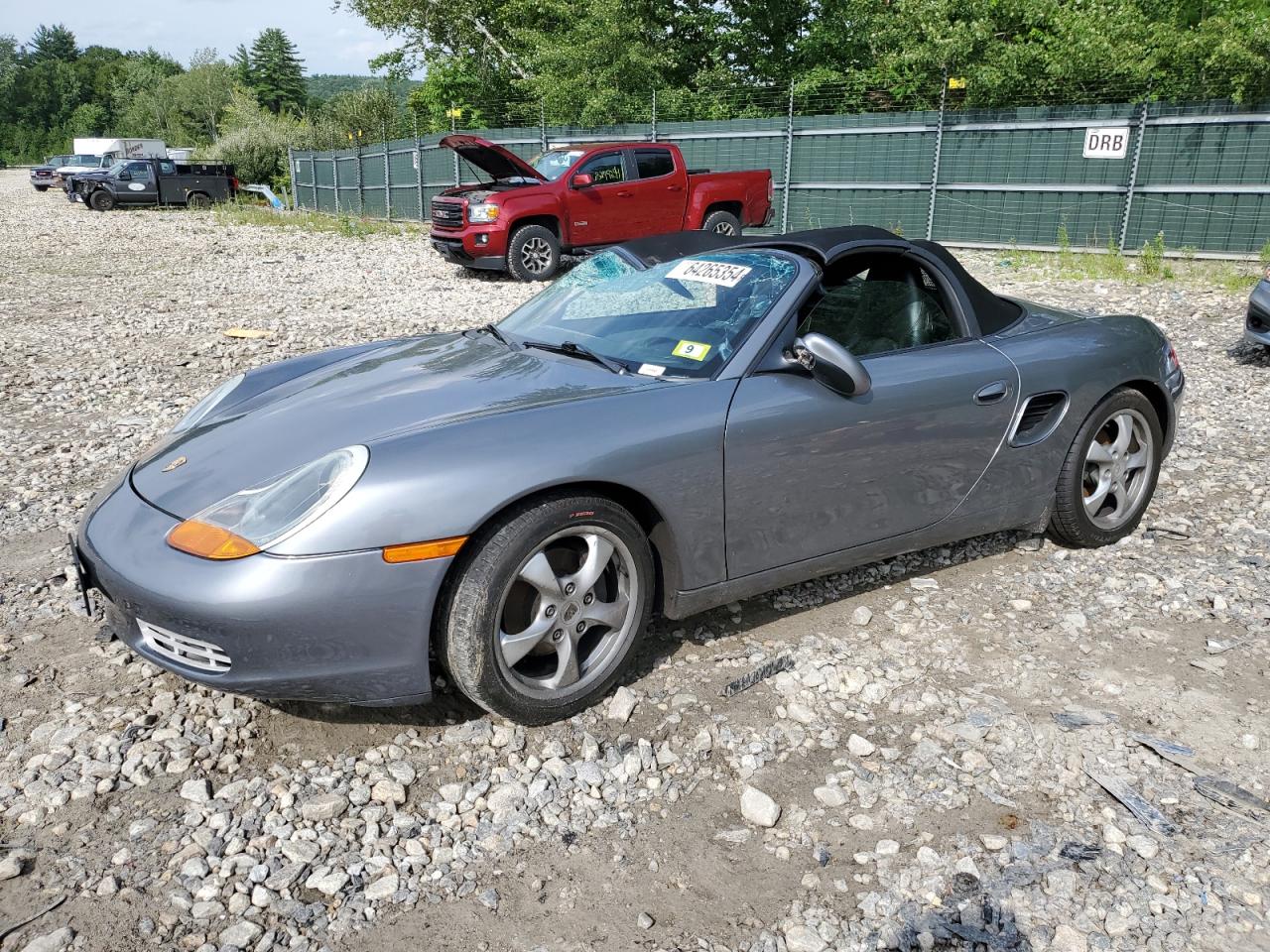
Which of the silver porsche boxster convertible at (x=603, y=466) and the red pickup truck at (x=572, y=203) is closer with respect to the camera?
the silver porsche boxster convertible at (x=603, y=466)

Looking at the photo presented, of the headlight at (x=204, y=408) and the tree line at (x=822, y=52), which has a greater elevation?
the tree line at (x=822, y=52)

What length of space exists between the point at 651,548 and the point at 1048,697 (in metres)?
1.40

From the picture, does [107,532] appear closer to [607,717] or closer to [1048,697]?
[607,717]

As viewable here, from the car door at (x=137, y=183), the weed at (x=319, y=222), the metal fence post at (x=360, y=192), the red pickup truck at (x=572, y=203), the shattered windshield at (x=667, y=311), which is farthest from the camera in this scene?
the car door at (x=137, y=183)

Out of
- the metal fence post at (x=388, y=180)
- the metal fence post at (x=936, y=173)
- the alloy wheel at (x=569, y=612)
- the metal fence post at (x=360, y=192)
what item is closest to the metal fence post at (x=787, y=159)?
the metal fence post at (x=936, y=173)

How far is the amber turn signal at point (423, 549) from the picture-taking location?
8.35ft

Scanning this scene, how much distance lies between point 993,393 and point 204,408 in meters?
3.00

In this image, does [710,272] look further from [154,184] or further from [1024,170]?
[154,184]

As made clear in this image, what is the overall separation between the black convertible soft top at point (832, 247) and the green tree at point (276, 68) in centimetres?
9708

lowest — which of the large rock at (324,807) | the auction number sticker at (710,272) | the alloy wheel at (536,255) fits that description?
the large rock at (324,807)

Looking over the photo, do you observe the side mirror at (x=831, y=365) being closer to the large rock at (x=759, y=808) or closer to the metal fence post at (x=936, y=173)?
the large rock at (x=759, y=808)

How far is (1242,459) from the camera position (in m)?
5.52

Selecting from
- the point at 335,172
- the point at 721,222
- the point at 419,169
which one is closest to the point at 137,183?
the point at 335,172

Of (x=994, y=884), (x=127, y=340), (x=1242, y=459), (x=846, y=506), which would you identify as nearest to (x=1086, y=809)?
(x=994, y=884)
